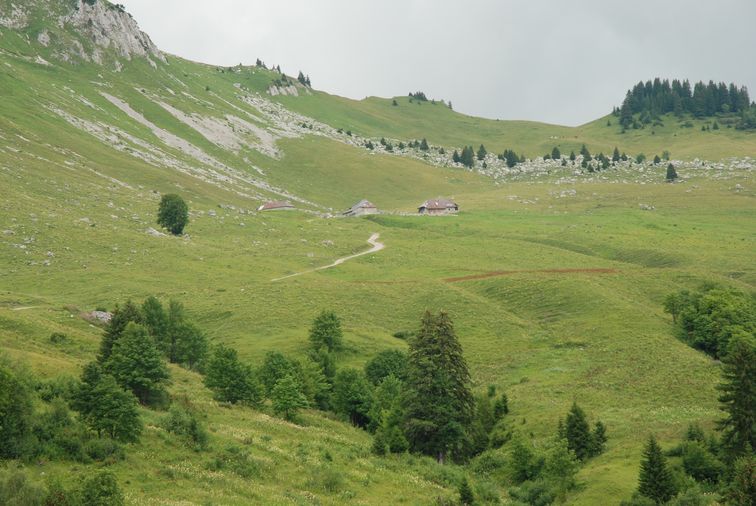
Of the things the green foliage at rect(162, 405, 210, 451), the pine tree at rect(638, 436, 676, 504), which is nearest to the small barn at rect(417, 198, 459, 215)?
the pine tree at rect(638, 436, 676, 504)

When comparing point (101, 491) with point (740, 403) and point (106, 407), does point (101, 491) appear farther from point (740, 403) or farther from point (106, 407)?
point (740, 403)

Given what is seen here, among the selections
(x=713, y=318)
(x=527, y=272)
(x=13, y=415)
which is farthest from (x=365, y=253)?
(x=13, y=415)

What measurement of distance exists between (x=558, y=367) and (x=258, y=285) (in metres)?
45.9

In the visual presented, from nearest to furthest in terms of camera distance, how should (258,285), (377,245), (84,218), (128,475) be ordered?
(128,475) < (258,285) < (84,218) < (377,245)

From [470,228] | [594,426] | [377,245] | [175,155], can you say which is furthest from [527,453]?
[175,155]

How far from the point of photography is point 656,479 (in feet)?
123

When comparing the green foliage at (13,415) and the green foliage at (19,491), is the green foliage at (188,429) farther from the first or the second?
the green foliage at (19,491)

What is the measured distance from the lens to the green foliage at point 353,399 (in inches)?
2375

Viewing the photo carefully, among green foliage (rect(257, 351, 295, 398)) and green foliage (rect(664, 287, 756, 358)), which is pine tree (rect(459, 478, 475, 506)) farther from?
green foliage (rect(664, 287, 756, 358))

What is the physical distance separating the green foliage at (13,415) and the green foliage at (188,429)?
8351 mm

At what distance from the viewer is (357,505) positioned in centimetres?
3397

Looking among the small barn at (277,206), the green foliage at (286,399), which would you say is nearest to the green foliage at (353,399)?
the green foliage at (286,399)

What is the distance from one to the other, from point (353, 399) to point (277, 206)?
4686 inches

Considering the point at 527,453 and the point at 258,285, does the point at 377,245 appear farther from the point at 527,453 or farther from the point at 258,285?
the point at 527,453
